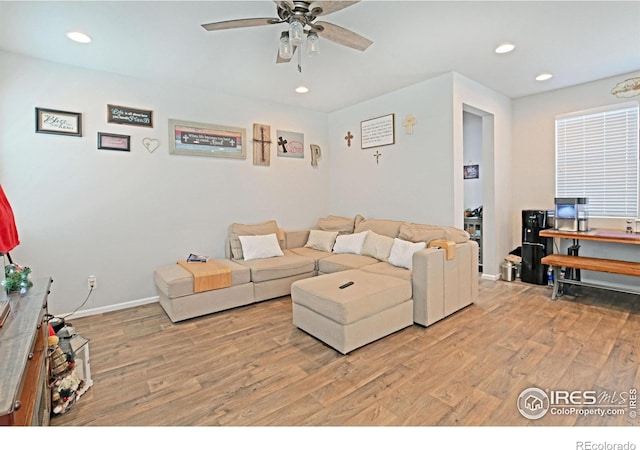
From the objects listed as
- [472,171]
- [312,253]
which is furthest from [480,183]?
[312,253]

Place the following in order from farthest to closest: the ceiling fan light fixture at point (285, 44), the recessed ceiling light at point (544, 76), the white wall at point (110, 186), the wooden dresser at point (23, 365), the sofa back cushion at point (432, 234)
Result: the recessed ceiling light at point (544, 76) < the sofa back cushion at point (432, 234) < the white wall at point (110, 186) < the ceiling fan light fixture at point (285, 44) < the wooden dresser at point (23, 365)

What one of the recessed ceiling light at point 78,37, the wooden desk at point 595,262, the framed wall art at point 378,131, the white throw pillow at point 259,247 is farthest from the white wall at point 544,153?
the recessed ceiling light at point 78,37

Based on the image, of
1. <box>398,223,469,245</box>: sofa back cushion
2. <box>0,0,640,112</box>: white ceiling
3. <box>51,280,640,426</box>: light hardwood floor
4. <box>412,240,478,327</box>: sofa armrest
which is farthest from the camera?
<box>398,223,469,245</box>: sofa back cushion

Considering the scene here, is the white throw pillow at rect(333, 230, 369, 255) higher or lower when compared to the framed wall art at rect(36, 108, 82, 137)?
lower

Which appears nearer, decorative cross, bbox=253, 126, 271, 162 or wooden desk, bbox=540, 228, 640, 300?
wooden desk, bbox=540, 228, 640, 300

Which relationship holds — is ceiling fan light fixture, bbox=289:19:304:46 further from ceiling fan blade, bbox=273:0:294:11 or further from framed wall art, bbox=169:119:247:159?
framed wall art, bbox=169:119:247:159

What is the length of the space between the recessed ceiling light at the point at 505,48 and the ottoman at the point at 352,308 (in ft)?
7.74

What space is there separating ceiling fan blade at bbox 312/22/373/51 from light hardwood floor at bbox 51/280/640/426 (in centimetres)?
234

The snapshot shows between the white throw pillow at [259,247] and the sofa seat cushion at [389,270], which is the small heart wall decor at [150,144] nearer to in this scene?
the white throw pillow at [259,247]

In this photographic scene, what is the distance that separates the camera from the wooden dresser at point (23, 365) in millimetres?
1036

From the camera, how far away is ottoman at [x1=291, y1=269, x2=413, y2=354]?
8.09 ft

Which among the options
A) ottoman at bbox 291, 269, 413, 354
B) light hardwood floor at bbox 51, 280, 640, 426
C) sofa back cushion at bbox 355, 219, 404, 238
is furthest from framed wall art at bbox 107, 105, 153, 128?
sofa back cushion at bbox 355, 219, 404, 238

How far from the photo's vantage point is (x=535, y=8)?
236 centimetres

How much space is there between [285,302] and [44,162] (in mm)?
2851
